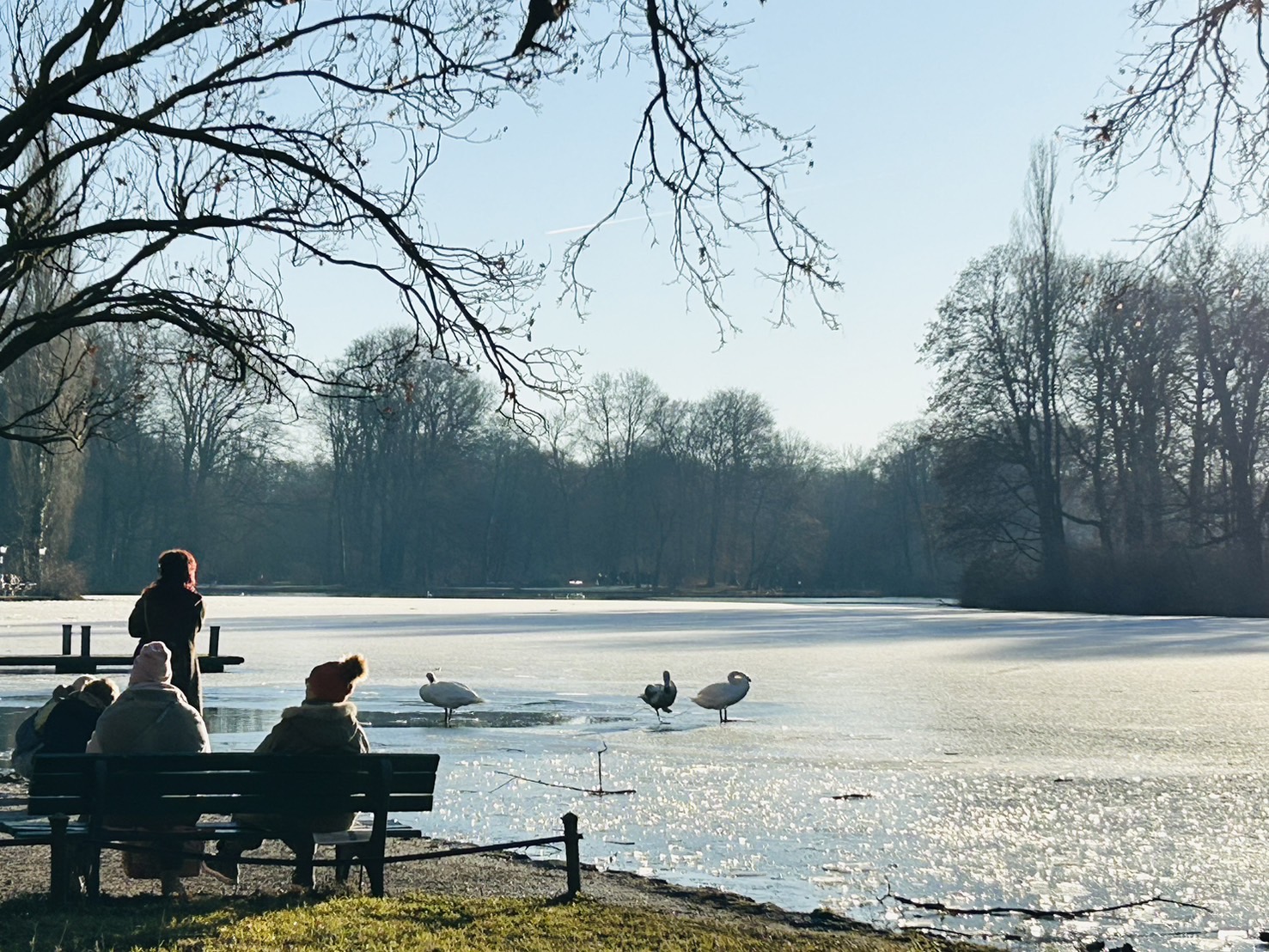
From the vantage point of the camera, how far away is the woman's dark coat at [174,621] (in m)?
8.69

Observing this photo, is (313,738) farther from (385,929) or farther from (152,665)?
(385,929)

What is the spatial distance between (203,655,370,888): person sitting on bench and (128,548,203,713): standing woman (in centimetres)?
269

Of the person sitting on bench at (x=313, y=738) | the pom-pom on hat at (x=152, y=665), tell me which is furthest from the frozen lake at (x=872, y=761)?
the pom-pom on hat at (x=152, y=665)

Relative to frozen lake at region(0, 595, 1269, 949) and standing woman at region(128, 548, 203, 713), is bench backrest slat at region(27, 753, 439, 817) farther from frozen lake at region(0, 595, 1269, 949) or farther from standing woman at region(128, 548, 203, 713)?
standing woman at region(128, 548, 203, 713)

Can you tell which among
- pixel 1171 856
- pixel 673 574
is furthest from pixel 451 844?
pixel 673 574

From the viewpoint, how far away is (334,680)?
243 inches

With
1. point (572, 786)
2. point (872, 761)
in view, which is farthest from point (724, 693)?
point (572, 786)

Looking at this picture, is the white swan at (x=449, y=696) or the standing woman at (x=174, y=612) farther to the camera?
the white swan at (x=449, y=696)

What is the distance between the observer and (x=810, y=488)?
289ft

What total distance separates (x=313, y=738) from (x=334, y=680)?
249 mm

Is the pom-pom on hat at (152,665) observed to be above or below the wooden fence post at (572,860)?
above

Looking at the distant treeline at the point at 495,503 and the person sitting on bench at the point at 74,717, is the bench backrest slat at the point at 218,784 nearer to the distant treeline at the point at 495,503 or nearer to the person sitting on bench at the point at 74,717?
the person sitting on bench at the point at 74,717

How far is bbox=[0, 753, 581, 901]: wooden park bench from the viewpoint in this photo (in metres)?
5.51

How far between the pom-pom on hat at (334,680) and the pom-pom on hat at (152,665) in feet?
1.90
